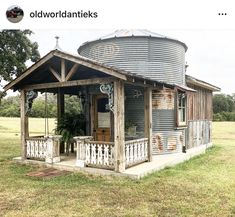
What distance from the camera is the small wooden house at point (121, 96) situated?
30.0 ft

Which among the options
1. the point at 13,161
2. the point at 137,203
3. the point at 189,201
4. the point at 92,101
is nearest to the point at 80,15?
the point at 137,203

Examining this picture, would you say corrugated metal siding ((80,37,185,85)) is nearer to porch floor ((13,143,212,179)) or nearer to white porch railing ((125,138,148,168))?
porch floor ((13,143,212,179))

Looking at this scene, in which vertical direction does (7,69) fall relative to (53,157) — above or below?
above

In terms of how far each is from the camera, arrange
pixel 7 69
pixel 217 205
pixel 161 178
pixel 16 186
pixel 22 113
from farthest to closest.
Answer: pixel 7 69, pixel 22 113, pixel 161 178, pixel 16 186, pixel 217 205

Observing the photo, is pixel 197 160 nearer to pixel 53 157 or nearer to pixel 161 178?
pixel 161 178

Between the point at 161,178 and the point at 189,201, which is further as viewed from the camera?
the point at 161,178

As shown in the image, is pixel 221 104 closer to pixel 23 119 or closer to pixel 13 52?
pixel 13 52

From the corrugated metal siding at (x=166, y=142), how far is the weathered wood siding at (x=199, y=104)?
194 centimetres

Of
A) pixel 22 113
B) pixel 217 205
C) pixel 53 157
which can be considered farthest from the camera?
pixel 22 113

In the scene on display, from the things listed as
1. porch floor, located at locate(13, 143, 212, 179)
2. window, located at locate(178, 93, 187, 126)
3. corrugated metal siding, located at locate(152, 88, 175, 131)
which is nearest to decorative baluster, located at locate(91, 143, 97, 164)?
porch floor, located at locate(13, 143, 212, 179)

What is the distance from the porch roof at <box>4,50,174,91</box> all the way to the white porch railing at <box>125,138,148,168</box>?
191 centimetres

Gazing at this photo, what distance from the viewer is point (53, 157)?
10219 mm

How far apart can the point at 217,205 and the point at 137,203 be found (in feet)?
5.45

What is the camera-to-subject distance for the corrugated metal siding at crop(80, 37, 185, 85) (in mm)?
12227
